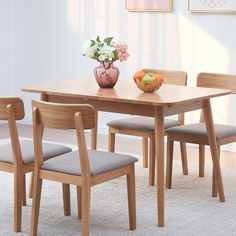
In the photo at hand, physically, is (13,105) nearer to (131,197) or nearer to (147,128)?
(131,197)

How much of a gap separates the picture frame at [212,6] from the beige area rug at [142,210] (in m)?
1.56

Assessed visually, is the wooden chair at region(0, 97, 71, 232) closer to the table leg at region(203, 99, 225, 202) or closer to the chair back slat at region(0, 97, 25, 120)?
the chair back slat at region(0, 97, 25, 120)

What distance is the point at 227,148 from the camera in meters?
6.18

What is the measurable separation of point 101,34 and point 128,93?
248cm

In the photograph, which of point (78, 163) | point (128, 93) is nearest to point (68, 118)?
point (78, 163)

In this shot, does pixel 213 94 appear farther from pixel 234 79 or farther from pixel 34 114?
pixel 34 114

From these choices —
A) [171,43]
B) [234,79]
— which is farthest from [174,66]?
[234,79]

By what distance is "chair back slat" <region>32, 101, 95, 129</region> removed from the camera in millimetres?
3510

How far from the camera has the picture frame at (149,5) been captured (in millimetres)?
6289

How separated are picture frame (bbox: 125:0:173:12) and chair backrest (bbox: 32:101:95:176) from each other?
9.48 feet

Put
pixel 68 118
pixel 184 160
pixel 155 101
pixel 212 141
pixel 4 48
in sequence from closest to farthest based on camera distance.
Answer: pixel 68 118
pixel 155 101
pixel 212 141
pixel 184 160
pixel 4 48

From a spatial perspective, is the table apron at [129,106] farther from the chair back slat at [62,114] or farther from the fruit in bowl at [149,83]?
the chair back slat at [62,114]

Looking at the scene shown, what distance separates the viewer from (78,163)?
3727mm

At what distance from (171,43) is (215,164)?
2.10 metres
